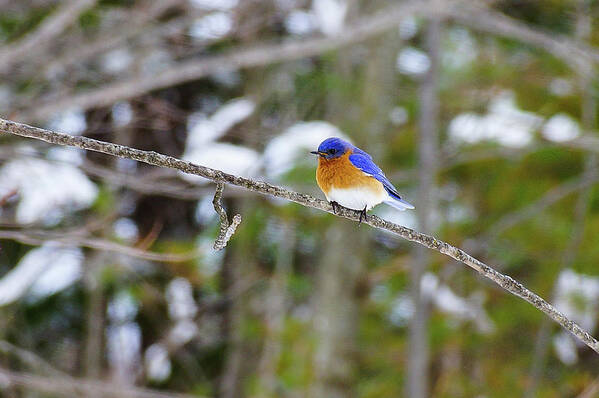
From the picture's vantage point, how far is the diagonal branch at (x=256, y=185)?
1.47m

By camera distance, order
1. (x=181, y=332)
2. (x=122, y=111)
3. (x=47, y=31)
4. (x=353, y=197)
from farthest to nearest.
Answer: (x=181, y=332), (x=122, y=111), (x=47, y=31), (x=353, y=197)

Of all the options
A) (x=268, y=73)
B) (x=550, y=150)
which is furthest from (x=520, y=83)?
(x=268, y=73)

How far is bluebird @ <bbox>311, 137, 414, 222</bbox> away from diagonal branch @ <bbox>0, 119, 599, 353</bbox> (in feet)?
2.96

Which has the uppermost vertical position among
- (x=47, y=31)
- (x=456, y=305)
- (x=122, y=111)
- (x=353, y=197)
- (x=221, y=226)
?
(x=122, y=111)

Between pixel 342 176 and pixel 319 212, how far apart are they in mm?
4236

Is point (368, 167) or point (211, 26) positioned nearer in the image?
point (368, 167)

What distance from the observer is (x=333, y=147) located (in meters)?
2.96

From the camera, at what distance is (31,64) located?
5.71 m

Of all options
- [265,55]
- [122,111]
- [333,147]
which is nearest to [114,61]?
[122,111]

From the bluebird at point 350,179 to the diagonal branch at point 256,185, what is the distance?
2.96 ft

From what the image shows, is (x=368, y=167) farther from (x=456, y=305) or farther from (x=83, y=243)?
(x=456, y=305)

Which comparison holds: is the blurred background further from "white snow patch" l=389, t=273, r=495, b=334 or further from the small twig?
the small twig

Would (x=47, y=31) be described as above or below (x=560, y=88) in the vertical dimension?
below

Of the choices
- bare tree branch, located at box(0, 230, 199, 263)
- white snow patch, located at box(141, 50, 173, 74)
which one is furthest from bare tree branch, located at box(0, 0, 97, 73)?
white snow patch, located at box(141, 50, 173, 74)
